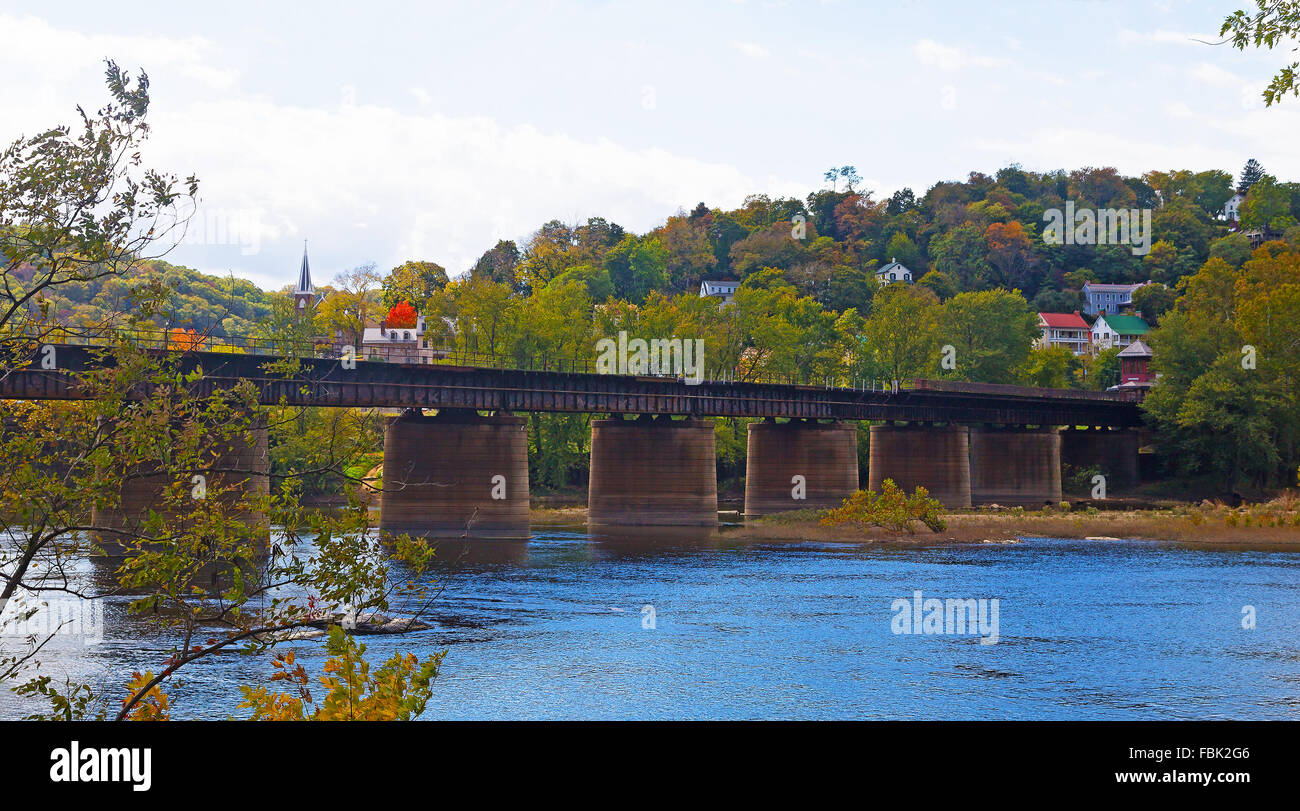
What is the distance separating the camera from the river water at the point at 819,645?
1205 inches

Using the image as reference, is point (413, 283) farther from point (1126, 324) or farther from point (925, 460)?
point (1126, 324)

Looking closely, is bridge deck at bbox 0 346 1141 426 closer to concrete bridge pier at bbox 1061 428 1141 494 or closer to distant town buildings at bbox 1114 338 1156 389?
concrete bridge pier at bbox 1061 428 1141 494

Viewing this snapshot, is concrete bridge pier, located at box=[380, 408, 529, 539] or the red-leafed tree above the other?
the red-leafed tree

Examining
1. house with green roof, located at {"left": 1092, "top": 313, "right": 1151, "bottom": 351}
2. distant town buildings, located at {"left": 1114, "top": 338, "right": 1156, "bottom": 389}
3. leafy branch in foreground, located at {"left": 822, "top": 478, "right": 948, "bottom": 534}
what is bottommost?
leafy branch in foreground, located at {"left": 822, "top": 478, "right": 948, "bottom": 534}

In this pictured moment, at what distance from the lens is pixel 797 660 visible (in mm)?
36531

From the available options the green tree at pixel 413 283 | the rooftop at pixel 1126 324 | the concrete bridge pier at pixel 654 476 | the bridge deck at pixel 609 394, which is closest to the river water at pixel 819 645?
the bridge deck at pixel 609 394

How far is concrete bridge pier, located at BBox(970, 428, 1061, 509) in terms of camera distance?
366 ft

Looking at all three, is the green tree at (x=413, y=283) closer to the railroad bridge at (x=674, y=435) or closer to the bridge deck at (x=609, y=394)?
the railroad bridge at (x=674, y=435)

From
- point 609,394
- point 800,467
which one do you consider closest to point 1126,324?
point 800,467

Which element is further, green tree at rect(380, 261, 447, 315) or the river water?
green tree at rect(380, 261, 447, 315)

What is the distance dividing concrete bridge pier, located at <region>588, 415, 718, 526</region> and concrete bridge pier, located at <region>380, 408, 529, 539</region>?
34.9ft

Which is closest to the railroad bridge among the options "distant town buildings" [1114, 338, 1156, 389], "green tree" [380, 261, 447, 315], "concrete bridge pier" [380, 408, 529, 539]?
"concrete bridge pier" [380, 408, 529, 539]
